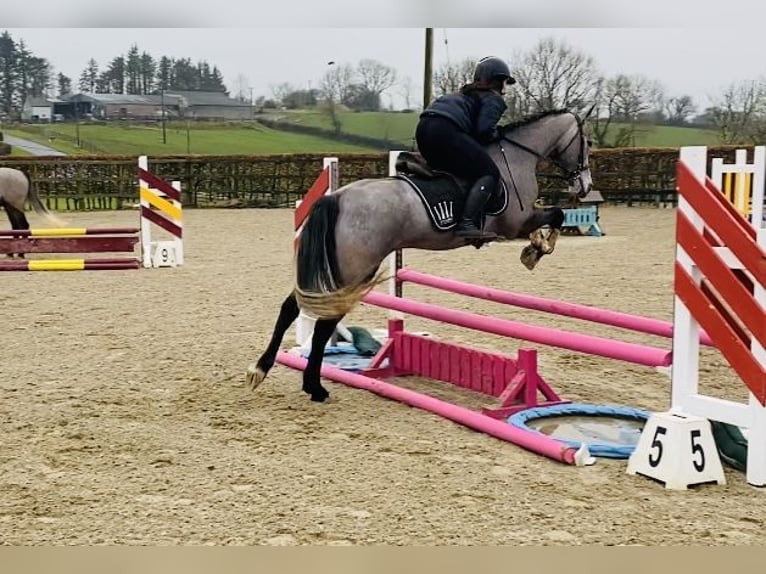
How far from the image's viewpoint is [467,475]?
3.43m

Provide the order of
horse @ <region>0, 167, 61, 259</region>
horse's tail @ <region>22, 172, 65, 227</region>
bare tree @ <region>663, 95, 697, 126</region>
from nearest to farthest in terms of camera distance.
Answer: bare tree @ <region>663, 95, 697, 126</region>
horse @ <region>0, 167, 61, 259</region>
horse's tail @ <region>22, 172, 65, 227</region>

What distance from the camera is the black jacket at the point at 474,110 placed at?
15.0ft

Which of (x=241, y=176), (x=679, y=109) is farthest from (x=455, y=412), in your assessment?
(x=241, y=176)

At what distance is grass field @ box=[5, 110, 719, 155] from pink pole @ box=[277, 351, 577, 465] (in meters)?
5.66

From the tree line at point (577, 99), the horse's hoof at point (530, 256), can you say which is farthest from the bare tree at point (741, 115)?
the horse's hoof at point (530, 256)

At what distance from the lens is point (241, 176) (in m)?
23.4

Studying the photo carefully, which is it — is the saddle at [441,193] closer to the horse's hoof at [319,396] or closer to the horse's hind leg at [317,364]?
the horse's hind leg at [317,364]

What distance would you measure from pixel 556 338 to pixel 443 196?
1068mm

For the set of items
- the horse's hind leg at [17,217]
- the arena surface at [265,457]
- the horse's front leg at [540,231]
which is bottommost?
the arena surface at [265,457]

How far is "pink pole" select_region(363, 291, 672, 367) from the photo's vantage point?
3590 millimetres

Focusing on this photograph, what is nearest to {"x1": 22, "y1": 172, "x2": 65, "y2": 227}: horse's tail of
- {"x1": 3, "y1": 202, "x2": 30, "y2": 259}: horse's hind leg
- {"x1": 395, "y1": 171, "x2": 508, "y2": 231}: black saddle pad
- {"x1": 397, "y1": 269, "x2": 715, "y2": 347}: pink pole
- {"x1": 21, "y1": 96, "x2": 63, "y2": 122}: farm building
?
{"x1": 3, "y1": 202, "x2": 30, "y2": 259}: horse's hind leg

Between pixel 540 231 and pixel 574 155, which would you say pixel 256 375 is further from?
pixel 574 155

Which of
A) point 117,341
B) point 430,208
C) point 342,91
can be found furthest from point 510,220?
point 117,341

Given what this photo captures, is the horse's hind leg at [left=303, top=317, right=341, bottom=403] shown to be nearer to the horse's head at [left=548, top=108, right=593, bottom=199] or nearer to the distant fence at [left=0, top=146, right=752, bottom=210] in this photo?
the horse's head at [left=548, top=108, right=593, bottom=199]
